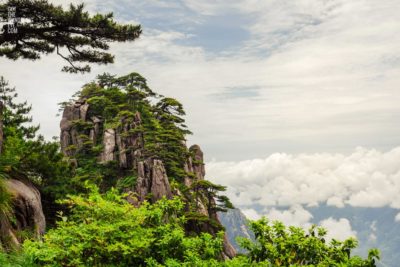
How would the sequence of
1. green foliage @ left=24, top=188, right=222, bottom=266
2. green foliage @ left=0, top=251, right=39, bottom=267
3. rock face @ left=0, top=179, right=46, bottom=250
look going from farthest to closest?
1. rock face @ left=0, top=179, right=46, bottom=250
2. green foliage @ left=0, top=251, right=39, bottom=267
3. green foliage @ left=24, top=188, right=222, bottom=266

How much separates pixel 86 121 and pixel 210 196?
17.9 metres

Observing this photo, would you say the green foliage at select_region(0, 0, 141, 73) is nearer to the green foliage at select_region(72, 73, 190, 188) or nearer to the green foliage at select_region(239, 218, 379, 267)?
the green foliage at select_region(239, 218, 379, 267)

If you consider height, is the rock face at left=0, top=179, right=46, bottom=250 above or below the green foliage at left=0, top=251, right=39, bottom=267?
above

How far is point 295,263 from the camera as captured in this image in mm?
8617

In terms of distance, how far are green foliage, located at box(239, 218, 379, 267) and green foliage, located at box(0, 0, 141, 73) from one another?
1222cm

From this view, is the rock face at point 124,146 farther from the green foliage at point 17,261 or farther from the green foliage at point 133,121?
the green foliage at point 17,261

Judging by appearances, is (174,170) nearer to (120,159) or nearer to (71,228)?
(120,159)

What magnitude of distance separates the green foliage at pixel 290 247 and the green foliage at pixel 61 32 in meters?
12.2

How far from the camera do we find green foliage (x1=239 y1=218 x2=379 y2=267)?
855cm

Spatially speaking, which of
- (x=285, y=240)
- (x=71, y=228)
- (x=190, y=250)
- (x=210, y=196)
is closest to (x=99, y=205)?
(x=71, y=228)

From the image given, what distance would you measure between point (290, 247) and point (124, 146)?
122 feet

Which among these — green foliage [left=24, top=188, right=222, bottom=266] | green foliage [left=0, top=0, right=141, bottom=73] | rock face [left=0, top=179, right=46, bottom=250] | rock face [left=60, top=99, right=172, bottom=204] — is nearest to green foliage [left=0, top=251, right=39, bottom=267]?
green foliage [left=24, top=188, right=222, bottom=266]

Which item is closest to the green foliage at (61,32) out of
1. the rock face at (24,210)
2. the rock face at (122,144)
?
the rock face at (24,210)

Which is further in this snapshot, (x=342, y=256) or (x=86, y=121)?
(x=86, y=121)
